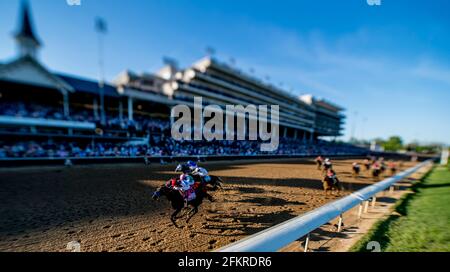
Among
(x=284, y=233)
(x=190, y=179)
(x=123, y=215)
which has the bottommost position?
(x=123, y=215)

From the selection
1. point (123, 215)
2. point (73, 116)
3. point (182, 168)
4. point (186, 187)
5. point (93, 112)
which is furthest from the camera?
point (93, 112)

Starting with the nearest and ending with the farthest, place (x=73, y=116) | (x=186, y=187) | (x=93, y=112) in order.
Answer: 1. (x=186, y=187)
2. (x=73, y=116)
3. (x=93, y=112)

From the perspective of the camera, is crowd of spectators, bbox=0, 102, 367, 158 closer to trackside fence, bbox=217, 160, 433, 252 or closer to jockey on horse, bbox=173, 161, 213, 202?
jockey on horse, bbox=173, 161, 213, 202

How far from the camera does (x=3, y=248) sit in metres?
2.80

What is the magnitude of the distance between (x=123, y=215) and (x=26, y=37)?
387cm

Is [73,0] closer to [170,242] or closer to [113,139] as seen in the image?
[170,242]

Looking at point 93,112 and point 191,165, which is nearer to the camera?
point 191,165

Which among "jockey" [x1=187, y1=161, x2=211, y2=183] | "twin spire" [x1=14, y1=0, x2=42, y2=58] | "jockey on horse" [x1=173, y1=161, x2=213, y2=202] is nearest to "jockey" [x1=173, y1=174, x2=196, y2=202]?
"jockey on horse" [x1=173, y1=161, x2=213, y2=202]

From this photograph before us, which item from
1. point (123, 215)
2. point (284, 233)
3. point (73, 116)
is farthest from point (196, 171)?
point (73, 116)

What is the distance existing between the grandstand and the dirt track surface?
1957 millimetres

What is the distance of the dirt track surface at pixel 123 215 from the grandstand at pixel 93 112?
1.96 m

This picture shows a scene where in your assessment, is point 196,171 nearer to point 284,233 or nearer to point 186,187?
point 186,187

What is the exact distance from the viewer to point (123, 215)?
4.19 m
